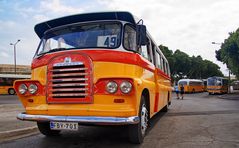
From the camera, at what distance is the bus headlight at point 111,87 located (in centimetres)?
577

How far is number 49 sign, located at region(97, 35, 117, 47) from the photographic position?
6.41 m

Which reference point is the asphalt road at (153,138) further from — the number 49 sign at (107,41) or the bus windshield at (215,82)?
the bus windshield at (215,82)

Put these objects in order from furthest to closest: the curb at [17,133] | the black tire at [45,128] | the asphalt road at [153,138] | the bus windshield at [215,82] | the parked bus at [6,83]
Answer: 1. the bus windshield at [215,82]
2. the parked bus at [6,83]
3. the curb at [17,133]
4. the black tire at [45,128]
5. the asphalt road at [153,138]

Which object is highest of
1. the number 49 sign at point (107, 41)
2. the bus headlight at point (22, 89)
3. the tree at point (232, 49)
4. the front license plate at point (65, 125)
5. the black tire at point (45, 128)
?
the tree at point (232, 49)

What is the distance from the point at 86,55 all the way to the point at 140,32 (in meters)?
1.33

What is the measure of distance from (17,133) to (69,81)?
2766 mm

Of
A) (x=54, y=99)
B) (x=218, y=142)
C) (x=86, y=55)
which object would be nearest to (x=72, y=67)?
(x=86, y=55)

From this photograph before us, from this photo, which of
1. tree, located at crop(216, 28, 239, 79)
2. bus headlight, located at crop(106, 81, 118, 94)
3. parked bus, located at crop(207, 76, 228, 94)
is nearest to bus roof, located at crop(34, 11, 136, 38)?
bus headlight, located at crop(106, 81, 118, 94)

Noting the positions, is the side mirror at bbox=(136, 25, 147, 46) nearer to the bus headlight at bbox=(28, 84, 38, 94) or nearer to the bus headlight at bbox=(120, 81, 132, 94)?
the bus headlight at bbox=(120, 81, 132, 94)

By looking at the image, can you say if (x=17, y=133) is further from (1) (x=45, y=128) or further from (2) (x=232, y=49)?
(2) (x=232, y=49)

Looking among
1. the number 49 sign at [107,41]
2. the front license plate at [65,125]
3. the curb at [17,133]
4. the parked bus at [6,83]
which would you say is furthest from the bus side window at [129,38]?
the parked bus at [6,83]

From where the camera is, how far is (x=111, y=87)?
5797 mm

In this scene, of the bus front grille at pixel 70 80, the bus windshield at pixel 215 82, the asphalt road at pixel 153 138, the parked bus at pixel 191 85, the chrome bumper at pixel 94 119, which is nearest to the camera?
the chrome bumper at pixel 94 119

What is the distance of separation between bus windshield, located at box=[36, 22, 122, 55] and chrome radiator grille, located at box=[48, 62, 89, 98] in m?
0.56
